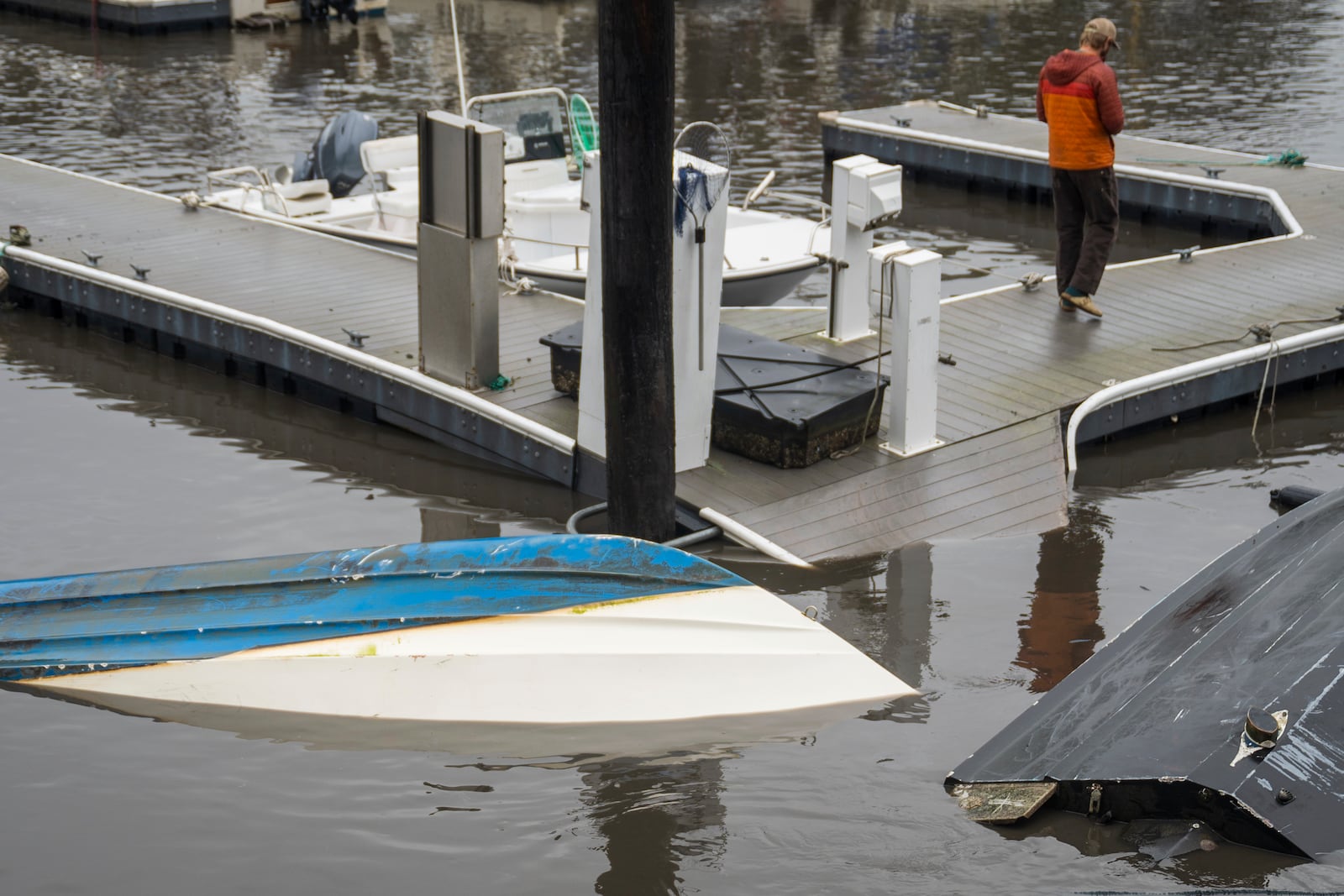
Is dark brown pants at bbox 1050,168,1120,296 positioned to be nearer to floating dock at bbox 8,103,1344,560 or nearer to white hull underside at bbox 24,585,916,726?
floating dock at bbox 8,103,1344,560

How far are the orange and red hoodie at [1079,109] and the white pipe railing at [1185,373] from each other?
1.38m

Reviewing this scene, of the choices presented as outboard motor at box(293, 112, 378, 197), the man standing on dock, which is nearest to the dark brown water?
the man standing on dock

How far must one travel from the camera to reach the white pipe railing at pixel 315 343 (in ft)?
27.8

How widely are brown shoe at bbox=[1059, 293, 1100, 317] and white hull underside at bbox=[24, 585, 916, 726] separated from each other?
4.59 meters

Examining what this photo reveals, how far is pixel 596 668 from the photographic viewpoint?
5992 millimetres

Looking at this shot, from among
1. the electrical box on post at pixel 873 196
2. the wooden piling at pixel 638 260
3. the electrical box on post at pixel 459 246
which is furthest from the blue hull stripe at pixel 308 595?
the electrical box on post at pixel 873 196

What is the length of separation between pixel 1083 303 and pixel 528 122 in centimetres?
563

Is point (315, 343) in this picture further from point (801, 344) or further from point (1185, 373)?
point (1185, 373)

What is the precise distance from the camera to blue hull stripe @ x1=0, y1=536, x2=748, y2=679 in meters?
6.08

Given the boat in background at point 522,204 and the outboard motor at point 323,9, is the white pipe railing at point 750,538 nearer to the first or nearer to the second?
the boat in background at point 522,204

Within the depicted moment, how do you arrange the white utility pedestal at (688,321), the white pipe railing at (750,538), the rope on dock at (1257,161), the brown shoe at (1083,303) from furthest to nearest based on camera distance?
the rope on dock at (1257,161)
the brown shoe at (1083,303)
the white utility pedestal at (688,321)
the white pipe railing at (750,538)

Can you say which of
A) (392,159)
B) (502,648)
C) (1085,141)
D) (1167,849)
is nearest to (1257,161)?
(1085,141)

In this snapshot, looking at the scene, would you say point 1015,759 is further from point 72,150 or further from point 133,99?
point 133,99

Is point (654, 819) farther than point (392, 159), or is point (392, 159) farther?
point (392, 159)
